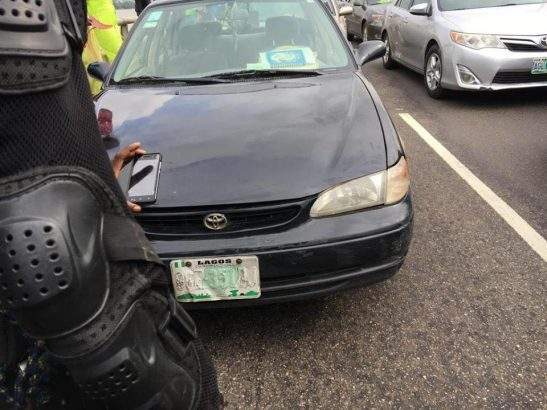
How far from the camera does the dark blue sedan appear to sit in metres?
2.08

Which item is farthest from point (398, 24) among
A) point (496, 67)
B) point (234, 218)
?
point (234, 218)

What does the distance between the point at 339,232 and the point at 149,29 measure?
229 centimetres

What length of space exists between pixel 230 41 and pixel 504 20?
364cm

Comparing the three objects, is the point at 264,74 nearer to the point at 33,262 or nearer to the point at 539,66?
the point at 33,262

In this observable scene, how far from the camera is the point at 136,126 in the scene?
8.54 feet

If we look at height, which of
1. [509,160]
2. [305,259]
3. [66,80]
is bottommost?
[509,160]

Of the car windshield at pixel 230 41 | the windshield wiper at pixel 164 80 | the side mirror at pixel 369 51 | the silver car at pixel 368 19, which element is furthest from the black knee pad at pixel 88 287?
the silver car at pixel 368 19

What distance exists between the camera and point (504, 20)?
5582 mm

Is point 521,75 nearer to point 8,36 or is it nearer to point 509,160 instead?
point 509,160

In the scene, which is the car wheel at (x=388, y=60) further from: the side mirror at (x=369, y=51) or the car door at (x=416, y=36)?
the side mirror at (x=369, y=51)

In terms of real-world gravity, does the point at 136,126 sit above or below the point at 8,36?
below

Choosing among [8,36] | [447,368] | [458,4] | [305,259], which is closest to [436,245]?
[447,368]

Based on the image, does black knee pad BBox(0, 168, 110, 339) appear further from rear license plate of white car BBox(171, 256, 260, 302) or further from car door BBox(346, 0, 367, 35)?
car door BBox(346, 0, 367, 35)

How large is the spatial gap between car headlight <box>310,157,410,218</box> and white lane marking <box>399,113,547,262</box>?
1198 mm
